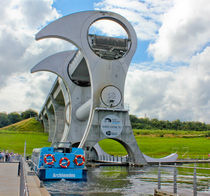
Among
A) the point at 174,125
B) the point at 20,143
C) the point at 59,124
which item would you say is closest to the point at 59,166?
the point at 59,124

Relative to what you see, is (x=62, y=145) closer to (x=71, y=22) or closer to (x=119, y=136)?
(x=119, y=136)

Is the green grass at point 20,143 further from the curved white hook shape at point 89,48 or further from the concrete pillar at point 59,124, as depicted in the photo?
the curved white hook shape at point 89,48

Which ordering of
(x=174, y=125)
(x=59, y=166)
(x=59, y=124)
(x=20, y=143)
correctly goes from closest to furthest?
(x=59, y=166) < (x=59, y=124) < (x=20, y=143) < (x=174, y=125)

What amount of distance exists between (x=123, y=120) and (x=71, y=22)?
10.9m

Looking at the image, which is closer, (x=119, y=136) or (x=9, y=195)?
(x=9, y=195)

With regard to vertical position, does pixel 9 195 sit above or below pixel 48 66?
below

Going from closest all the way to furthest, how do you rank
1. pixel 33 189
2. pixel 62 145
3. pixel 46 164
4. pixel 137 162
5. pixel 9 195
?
pixel 9 195, pixel 33 189, pixel 46 164, pixel 62 145, pixel 137 162

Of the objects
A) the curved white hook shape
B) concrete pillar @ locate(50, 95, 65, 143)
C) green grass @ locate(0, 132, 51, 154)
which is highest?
the curved white hook shape

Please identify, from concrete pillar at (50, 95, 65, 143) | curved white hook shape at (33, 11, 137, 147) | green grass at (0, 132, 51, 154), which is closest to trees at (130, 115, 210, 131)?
green grass at (0, 132, 51, 154)

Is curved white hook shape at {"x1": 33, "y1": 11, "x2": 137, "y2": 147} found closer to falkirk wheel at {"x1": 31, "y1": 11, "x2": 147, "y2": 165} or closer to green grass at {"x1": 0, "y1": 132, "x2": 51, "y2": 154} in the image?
falkirk wheel at {"x1": 31, "y1": 11, "x2": 147, "y2": 165}

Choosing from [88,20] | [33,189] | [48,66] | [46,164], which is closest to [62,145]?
[46,164]

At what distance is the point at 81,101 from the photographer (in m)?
39.1

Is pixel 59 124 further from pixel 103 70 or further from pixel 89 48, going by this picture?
pixel 89 48

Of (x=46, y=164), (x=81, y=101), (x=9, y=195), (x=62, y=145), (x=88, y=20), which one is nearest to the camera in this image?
(x=9, y=195)
